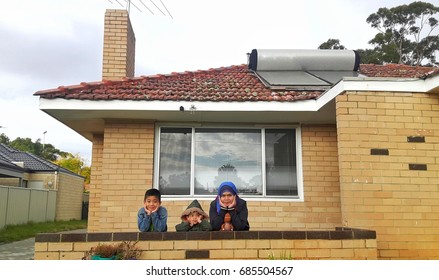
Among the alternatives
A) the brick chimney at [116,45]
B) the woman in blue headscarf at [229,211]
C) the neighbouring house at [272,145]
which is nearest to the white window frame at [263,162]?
the neighbouring house at [272,145]

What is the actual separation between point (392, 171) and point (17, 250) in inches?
437

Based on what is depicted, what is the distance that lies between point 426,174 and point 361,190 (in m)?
1.05

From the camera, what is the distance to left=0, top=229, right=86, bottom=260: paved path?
10994mm

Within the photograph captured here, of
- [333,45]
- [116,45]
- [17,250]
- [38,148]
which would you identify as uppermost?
[333,45]

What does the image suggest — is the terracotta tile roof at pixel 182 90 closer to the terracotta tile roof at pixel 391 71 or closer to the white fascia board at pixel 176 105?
the white fascia board at pixel 176 105

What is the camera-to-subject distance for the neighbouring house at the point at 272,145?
240 inches

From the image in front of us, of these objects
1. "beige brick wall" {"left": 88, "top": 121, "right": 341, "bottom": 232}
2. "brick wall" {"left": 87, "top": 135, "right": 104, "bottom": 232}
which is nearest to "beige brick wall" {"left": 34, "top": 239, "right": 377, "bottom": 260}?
"beige brick wall" {"left": 88, "top": 121, "right": 341, "bottom": 232}

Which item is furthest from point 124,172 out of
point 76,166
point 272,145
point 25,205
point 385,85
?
point 76,166

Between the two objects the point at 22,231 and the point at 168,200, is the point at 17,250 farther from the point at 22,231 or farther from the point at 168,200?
the point at 168,200

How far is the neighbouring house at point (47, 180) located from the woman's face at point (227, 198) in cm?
2100

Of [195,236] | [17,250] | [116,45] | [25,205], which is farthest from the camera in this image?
[25,205]

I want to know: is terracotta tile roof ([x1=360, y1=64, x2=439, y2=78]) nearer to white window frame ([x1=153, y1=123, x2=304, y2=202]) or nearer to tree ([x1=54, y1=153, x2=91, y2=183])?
white window frame ([x1=153, y1=123, x2=304, y2=202])

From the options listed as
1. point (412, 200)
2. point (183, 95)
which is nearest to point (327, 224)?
point (412, 200)

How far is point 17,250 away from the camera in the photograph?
12445mm
